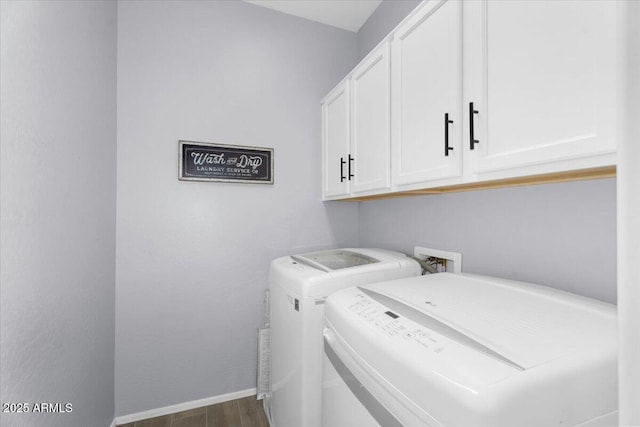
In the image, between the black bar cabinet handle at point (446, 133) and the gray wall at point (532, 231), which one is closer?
the gray wall at point (532, 231)

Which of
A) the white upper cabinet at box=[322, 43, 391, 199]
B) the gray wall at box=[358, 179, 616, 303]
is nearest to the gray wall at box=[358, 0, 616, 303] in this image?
the gray wall at box=[358, 179, 616, 303]

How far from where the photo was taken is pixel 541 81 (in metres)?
0.80

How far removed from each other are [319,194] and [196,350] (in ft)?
4.71

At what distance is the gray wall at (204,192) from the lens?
6.19 ft

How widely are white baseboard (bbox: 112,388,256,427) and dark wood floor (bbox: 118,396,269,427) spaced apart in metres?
0.02

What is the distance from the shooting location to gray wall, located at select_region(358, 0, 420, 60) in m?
1.94

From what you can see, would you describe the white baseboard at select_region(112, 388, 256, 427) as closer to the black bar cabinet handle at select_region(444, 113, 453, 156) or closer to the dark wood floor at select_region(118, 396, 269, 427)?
the dark wood floor at select_region(118, 396, 269, 427)

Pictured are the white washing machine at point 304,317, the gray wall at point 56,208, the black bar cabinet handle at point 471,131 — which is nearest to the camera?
the gray wall at point 56,208

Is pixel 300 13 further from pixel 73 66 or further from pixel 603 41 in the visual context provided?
pixel 603 41

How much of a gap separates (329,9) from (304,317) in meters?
2.23

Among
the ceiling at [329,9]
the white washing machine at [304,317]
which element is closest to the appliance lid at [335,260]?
the white washing machine at [304,317]

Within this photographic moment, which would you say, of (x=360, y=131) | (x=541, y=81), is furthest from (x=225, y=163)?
(x=541, y=81)

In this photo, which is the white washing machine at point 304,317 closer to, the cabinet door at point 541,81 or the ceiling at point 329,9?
the cabinet door at point 541,81

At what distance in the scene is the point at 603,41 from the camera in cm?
68
